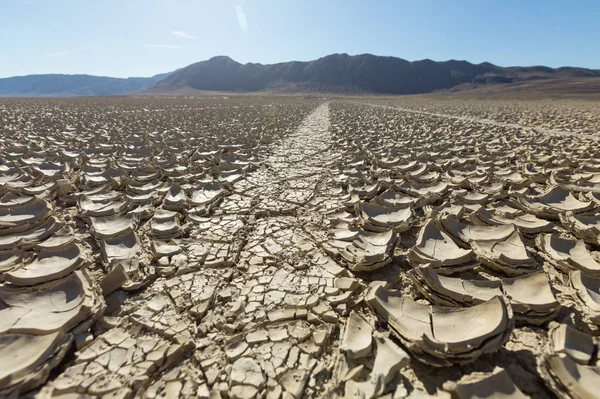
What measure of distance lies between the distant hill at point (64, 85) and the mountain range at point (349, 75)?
6692 centimetres

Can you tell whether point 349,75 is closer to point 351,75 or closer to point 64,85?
point 351,75

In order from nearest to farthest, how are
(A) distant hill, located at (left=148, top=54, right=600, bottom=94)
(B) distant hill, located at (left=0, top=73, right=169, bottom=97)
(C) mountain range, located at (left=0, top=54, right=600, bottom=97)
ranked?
(C) mountain range, located at (left=0, top=54, right=600, bottom=97)
(A) distant hill, located at (left=148, top=54, right=600, bottom=94)
(B) distant hill, located at (left=0, top=73, right=169, bottom=97)

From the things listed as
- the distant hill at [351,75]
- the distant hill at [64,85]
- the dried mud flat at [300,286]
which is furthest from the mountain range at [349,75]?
the dried mud flat at [300,286]

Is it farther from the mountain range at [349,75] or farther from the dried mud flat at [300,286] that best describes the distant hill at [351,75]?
the dried mud flat at [300,286]

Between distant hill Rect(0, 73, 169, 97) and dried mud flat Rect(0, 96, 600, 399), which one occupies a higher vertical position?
dried mud flat Rect(0, 96, 600, 399)

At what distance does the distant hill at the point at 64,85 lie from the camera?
136625 mm

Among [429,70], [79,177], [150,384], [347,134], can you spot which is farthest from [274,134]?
[429,70]

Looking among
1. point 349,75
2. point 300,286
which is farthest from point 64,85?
point 300,286

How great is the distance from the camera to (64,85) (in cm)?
14275

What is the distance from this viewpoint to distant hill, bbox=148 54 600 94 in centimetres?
7756

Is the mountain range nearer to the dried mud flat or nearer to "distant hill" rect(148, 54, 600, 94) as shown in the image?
"distant hill" rect(148, 54, 600, 94)

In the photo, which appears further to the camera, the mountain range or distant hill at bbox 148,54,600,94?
distant hill at bbox 148,54,600,94

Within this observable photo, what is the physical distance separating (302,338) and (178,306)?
691mm

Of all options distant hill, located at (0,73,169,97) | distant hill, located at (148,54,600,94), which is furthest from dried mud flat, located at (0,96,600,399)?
distant hill, located at (0,73,169,97)
